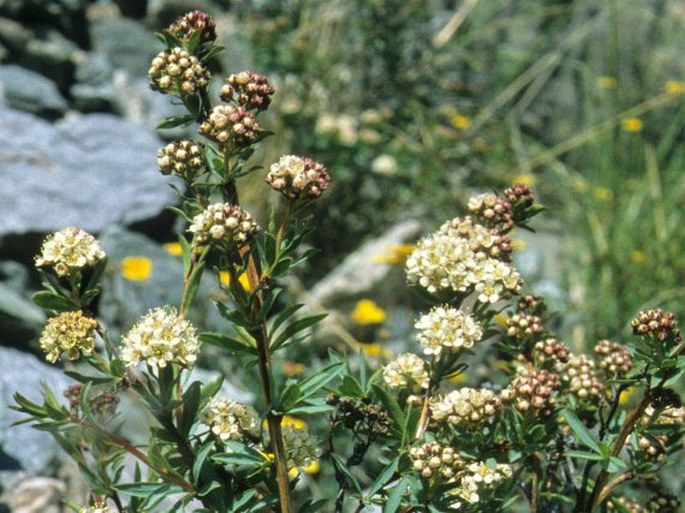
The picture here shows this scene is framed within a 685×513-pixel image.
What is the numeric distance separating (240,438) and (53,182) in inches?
135

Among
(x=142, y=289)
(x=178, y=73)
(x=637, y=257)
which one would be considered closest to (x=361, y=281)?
(x=142, y=289)

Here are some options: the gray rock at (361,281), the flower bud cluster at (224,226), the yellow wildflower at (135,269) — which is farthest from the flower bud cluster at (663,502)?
the gray rock at (361,281)

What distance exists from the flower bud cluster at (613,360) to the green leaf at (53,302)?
2.91 ft

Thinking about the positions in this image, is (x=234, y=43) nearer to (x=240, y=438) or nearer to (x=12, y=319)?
(x=12, y=319)

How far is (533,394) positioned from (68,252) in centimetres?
68

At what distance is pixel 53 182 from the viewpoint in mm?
4582

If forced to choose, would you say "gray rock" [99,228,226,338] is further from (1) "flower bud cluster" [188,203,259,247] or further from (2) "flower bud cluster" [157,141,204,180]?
(1) "flower bud cluster" [188,203,259,247]

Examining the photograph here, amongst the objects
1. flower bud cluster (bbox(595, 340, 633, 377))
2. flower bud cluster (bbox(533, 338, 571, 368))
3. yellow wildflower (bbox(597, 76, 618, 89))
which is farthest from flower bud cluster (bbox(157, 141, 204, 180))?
yellow wildflower (bbox(597, 76, 618, 89))

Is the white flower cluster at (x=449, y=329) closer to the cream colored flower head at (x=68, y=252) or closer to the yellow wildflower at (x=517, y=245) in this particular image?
the yellow wildflower at (x=517, y=245)

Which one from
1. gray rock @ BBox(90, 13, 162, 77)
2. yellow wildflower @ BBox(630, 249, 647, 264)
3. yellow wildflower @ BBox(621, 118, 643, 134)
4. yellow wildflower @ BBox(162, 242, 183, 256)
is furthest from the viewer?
gray rock @ BBox(90, 13, 162, 77)

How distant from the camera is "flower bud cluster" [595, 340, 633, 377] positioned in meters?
1.67

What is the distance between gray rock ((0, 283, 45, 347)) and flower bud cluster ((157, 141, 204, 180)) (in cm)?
227

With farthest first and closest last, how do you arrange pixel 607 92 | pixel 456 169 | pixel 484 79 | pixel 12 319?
pixel 484 79 < pixel 607 92 < pixel 456 169 < pixel 12 319

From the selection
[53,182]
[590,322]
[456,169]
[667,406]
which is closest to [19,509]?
[667,406]
